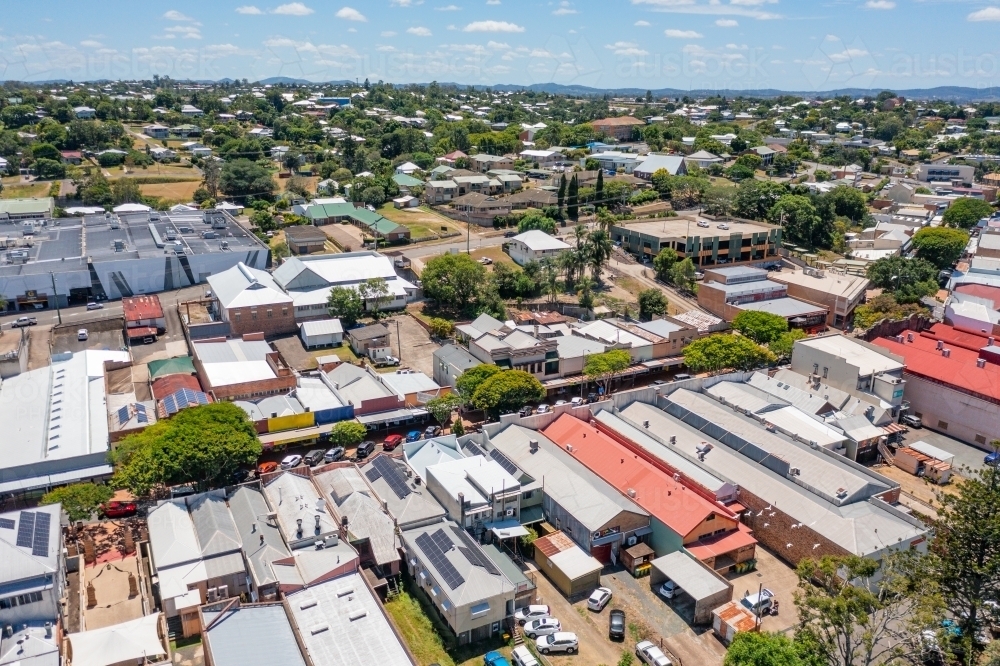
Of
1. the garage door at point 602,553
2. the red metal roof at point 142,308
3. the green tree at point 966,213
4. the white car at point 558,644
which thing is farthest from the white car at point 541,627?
the green tree at point 966,213

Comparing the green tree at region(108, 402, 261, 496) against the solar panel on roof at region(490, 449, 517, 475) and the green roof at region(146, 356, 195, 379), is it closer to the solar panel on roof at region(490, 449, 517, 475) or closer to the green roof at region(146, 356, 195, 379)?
the green roof at region(146, 356, 195, 379)

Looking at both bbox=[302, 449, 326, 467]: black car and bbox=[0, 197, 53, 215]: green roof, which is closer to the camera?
bbox=[302, 449, 326, 467]: black car

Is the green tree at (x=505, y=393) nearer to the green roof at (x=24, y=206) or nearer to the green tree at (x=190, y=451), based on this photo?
the green tree at (x=190, y=451)

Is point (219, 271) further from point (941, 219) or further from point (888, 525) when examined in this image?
point (941, 219)

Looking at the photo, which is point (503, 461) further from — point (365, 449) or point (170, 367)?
point (170, 367)


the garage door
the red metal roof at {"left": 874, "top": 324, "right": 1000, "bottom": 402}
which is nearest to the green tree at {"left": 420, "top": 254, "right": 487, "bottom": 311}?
the red metal roof at {"left": 874, "top": 324, "right": 1000, "bottom": 402}

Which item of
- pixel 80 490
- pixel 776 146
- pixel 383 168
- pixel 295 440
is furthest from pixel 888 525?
pixel 776 146

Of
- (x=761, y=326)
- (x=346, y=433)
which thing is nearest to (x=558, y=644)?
(x=346, y=433)
